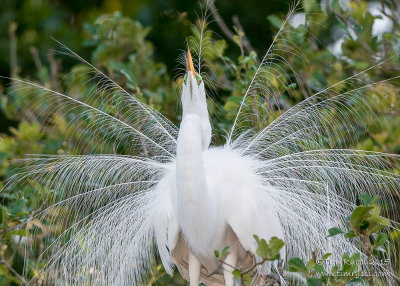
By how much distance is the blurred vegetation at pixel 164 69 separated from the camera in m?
4.25

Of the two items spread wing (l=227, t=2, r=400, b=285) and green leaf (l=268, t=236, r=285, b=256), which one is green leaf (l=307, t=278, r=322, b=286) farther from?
spread wing (l=227, t=2, r=400, b=285)

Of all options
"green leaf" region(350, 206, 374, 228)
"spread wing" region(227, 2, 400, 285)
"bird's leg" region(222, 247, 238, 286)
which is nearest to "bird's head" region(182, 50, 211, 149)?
"spread wing" region(227, 2, 400, 285)

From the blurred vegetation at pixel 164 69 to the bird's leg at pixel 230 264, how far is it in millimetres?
549

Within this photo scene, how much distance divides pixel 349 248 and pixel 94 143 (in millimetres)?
1678

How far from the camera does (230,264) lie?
3865 millimetres

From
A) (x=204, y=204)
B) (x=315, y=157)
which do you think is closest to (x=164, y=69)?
(x=315, y=157)

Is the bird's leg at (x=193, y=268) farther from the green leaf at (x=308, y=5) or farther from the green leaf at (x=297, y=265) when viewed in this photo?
the green leaf at (x=308, y=5)

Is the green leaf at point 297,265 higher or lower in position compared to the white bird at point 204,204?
lower

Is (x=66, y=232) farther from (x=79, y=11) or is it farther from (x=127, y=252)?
(x=79, y=11)

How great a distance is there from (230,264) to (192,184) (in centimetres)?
63

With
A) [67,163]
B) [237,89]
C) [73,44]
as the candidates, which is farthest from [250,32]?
[67,163]

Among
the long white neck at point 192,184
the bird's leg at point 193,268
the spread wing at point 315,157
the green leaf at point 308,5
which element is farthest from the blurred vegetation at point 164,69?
the long white neck at point 192,184

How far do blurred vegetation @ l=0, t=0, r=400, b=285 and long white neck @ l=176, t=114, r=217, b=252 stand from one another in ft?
2.39

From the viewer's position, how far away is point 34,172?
4000 millimetres
